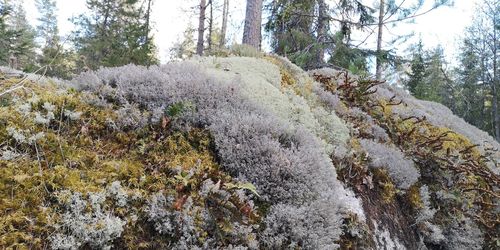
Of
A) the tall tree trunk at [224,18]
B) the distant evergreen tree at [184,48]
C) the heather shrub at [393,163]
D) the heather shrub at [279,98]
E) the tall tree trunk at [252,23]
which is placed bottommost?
the heather shrub at [393,163]

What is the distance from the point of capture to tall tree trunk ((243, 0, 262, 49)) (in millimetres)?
6812

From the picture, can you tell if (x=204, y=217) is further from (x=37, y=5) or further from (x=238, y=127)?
(x=37, y=5)

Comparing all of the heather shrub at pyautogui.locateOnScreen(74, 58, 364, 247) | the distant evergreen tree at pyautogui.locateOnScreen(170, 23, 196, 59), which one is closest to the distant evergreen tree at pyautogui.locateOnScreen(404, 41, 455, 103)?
the distant evergreen tree at pyautogui.locateOnScreen(170, 23, 196, 59)

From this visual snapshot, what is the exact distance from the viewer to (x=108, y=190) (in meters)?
2.07

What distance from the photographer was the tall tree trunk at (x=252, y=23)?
268 inches

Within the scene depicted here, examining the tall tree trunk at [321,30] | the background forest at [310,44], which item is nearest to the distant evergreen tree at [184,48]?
the background forest at [310,44]

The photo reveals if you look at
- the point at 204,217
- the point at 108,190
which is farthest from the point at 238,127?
the point at 108,190

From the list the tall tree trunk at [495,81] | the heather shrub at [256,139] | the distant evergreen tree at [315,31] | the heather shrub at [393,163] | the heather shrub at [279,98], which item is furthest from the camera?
the tall tree trunk at [495,81]

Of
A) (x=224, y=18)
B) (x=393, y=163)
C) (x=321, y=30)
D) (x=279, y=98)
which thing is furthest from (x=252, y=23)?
(x=224, y=18)

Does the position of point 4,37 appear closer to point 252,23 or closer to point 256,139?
point 252,23

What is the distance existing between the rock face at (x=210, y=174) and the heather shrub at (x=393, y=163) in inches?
0.6

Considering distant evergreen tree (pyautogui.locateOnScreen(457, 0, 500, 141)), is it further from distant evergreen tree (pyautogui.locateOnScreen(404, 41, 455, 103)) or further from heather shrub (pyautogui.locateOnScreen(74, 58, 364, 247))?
heather shrub (pyautogui.locateOnScreen(74, 58, 364, 247))

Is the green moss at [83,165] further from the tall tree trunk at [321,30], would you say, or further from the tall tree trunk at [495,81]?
the tall tree trunk at [495,81]

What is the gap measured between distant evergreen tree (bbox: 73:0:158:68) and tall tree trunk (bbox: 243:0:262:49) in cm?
915
